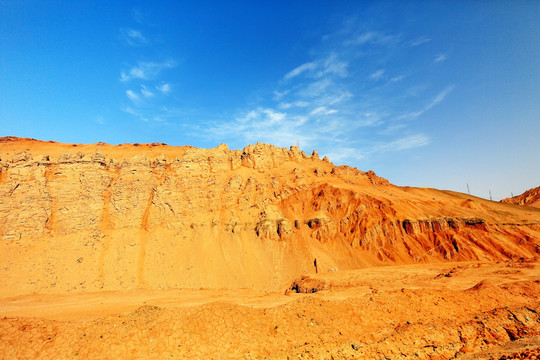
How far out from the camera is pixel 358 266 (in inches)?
1421

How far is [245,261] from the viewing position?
36.9m

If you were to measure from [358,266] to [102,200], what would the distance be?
39771 mm

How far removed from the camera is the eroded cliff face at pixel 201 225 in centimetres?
3469

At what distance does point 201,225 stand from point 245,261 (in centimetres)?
951

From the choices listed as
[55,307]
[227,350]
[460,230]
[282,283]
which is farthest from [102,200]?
[460,230]

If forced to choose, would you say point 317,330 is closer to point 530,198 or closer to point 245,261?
point 245,261

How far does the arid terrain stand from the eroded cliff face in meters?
0.20

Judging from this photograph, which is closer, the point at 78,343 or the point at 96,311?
the point at 78,343

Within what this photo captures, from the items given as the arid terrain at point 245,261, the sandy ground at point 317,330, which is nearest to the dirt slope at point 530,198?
the arid terrain at point 245,261

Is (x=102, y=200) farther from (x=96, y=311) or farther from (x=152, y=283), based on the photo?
(x=96, y=311)

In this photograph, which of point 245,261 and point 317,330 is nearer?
point 317,330

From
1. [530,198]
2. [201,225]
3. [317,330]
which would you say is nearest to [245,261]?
[201,225]

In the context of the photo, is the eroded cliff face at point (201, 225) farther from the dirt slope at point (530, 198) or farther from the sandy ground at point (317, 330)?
the dirt slope at point (530, 198)

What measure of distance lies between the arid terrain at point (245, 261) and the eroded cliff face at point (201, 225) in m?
0.20
